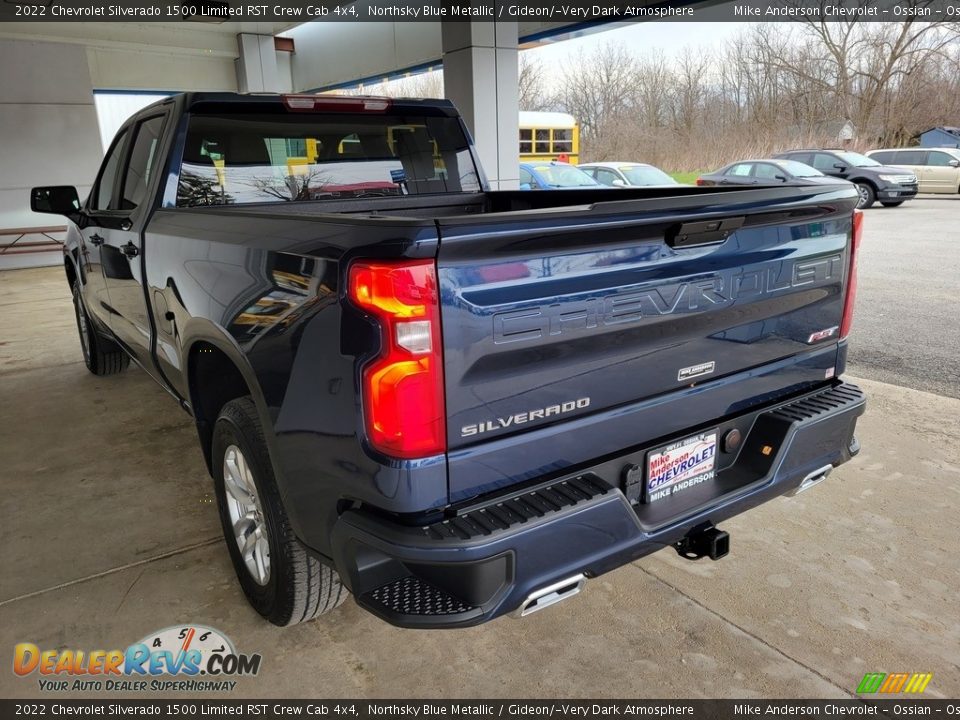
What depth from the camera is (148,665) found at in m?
2.45

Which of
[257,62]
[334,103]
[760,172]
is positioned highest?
[257,62]

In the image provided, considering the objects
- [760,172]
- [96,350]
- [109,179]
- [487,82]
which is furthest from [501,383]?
[760,172]

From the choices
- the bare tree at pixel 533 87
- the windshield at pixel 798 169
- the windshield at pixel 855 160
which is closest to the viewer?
the windshield at pixel 798 169

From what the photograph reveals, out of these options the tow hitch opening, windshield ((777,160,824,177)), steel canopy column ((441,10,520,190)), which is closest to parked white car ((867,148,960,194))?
windshield ((777,160,824,177))

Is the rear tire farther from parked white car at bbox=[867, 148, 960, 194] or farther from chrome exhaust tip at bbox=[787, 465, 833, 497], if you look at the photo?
parked white car at bbox=[867, 148, 960, 194]

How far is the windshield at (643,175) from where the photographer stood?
15.5 metres

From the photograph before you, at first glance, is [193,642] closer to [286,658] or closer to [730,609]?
[286,658]

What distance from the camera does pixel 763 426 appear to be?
2.39m

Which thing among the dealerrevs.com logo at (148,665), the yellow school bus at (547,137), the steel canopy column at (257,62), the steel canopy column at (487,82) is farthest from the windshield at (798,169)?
the dealerrevs.com logo at (148,665)

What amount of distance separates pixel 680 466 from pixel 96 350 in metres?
4.98

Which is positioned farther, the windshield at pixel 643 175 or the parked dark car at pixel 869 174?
the parked dark car at pixel 869 174

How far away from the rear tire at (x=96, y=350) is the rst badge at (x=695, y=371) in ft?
15.3

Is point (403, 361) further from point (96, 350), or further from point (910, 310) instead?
point (910, 310)

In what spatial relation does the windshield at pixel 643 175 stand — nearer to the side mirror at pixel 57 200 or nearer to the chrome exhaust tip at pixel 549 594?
the side mirror at pixel 57 200
